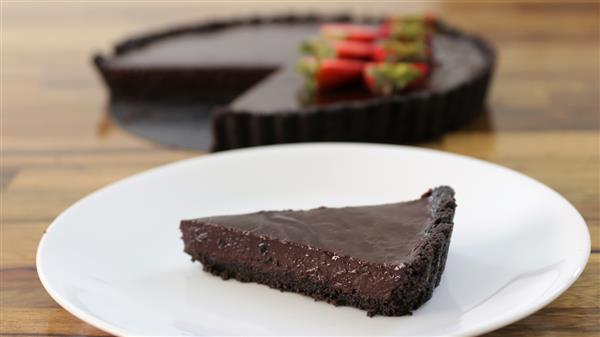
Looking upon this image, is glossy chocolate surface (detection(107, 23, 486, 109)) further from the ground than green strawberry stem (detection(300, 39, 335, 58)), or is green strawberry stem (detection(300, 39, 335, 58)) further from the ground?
green strawberry stem (detection(300, 39, 335, 58))

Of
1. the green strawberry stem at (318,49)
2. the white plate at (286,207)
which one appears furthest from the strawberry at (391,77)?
the white plate at (286,207)

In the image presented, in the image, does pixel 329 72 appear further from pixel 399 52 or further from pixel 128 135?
pixel 128 135

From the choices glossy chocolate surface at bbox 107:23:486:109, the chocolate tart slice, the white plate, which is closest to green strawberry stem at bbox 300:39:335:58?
glossy chocolate surface at bbox 107:23:486:109

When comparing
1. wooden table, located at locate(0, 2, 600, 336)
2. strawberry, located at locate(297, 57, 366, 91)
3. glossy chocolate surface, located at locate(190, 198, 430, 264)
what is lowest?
wooden table, located at locate(0, 2, 600, 336)

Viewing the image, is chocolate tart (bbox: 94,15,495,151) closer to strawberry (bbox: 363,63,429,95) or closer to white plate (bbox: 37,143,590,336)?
strawberry (bbox: 363,63,429,95)

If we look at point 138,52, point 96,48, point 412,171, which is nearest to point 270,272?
point 412,171

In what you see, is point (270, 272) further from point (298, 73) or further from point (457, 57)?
Result: point (457, 57)
